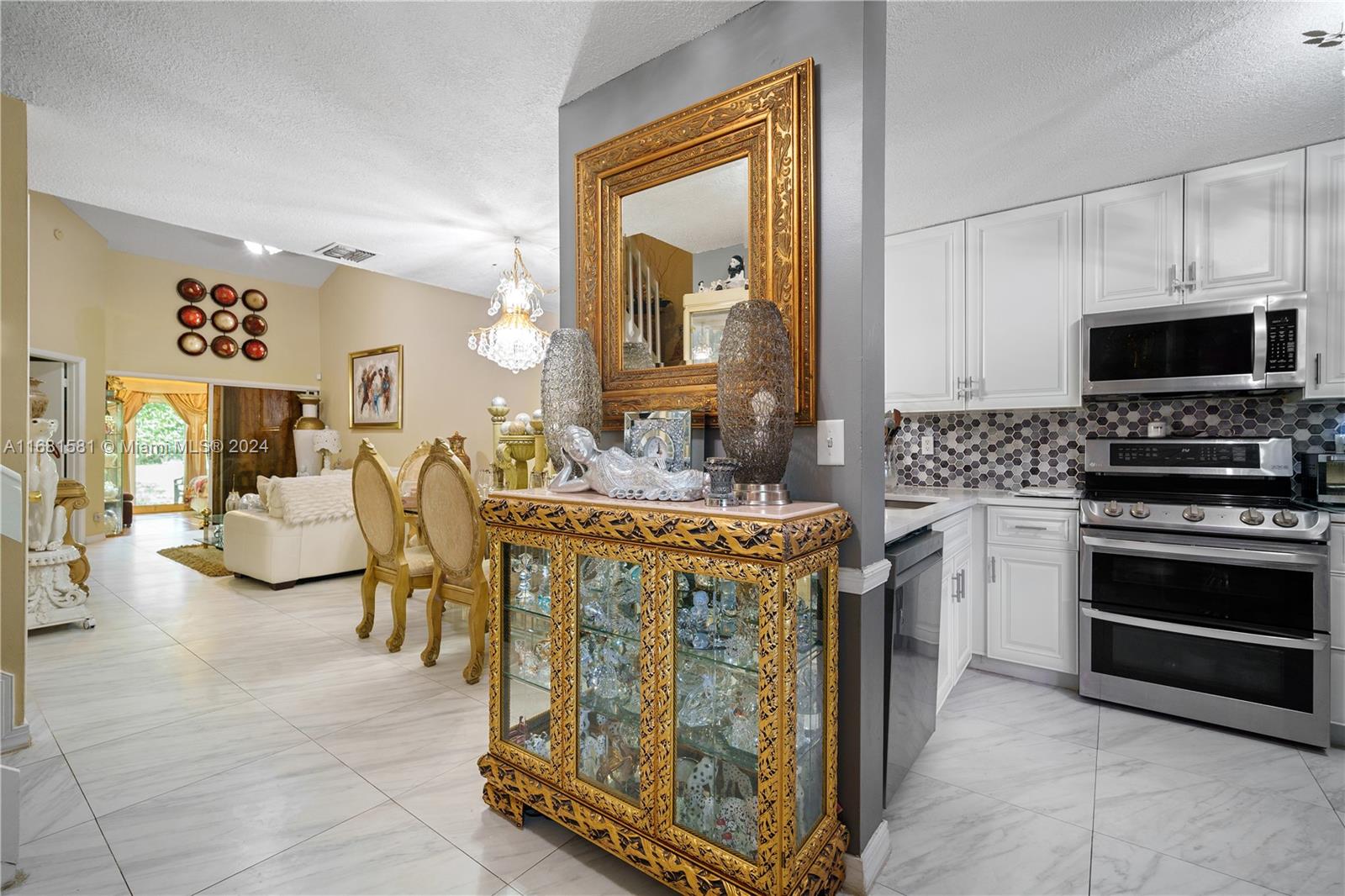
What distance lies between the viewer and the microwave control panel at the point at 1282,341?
2.48 m

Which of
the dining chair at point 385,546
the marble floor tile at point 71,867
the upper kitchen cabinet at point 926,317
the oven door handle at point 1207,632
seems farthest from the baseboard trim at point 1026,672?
the marble floor tile at point 71,867

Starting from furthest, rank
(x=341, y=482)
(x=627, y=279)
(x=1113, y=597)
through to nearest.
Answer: (x=341, y=482) < (x=1113, y=597) < (x=627, y=279)

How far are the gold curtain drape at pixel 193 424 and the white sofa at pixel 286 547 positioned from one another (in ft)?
24.2

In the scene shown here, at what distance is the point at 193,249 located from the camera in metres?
7.48

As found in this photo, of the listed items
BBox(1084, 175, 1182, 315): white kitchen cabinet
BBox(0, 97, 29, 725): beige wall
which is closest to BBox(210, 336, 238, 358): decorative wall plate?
BBox(0, 97, 29, 725): beige wall

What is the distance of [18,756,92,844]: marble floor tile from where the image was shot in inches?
69.5

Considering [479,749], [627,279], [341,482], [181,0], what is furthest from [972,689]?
[341,482]

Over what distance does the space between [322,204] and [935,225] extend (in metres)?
3.40

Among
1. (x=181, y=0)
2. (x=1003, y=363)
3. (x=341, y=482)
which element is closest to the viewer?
(x=181, y=0)

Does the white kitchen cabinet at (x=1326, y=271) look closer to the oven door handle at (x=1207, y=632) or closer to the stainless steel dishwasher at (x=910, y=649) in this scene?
the oven door handle at (x=1207, y=632)

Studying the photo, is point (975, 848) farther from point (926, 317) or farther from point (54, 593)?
point (54, 593)

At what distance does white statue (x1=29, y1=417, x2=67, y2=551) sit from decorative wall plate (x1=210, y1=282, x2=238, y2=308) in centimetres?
504

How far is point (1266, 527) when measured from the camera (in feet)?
7.70

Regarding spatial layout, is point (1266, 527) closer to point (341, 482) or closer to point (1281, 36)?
point (1281, 36)
